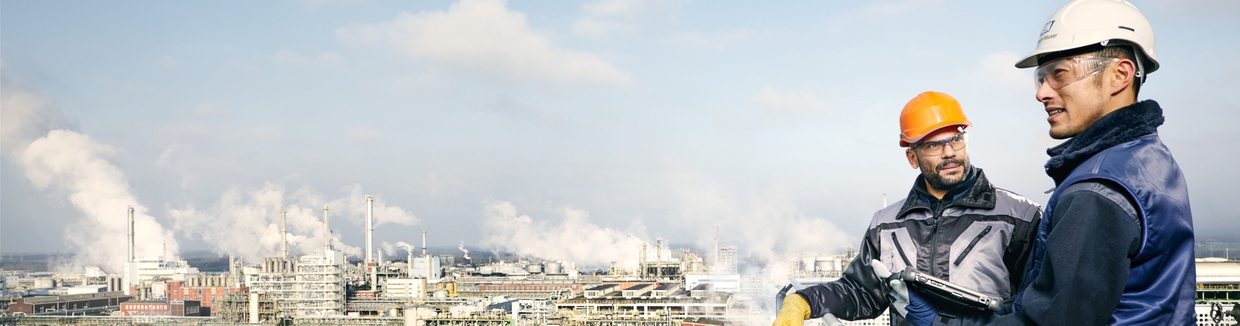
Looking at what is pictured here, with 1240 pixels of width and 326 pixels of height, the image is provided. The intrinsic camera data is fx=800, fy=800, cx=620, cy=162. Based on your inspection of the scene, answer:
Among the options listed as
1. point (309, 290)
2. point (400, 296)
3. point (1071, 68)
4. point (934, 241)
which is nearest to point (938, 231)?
point (934, 241)

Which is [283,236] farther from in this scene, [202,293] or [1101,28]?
[1101,28]

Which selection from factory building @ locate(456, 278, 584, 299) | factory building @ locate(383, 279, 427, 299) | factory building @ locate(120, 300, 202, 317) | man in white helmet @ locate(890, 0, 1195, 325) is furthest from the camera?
factory building @ locate(456, 278, 584, 299)

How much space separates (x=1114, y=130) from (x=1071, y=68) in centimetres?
14

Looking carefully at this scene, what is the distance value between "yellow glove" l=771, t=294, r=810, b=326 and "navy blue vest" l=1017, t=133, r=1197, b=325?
0.75 meters

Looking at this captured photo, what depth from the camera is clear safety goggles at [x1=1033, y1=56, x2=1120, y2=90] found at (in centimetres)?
137

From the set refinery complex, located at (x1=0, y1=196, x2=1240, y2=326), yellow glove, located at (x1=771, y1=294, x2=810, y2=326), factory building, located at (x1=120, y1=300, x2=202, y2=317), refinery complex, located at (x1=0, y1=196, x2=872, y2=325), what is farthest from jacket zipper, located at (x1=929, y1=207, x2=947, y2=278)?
factory building, located at (x1=120, y1=300, x2=202, y2=317)

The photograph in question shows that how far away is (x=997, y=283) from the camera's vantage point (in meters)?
1.87

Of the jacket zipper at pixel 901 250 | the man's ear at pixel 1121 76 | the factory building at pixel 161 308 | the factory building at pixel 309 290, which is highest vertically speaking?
the man's ear at pixel 1121 76

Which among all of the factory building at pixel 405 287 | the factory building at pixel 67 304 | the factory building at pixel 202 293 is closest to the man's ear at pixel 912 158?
the factory building at pixel 202 293

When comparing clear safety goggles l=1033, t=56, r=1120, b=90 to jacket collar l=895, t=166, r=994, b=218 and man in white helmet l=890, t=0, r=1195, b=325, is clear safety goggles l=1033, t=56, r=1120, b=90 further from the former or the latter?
jacket collar l=895, t=166, r=994, b=218

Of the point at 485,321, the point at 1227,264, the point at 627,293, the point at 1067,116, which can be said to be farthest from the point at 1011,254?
the point at 627,293

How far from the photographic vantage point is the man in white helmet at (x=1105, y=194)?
117 centimetres

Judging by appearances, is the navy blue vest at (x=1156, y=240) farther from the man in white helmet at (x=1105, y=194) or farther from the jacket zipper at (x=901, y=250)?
the jacket zipper at (x=901, y=250)

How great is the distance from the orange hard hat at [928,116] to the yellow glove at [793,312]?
A: 0.50 metres
